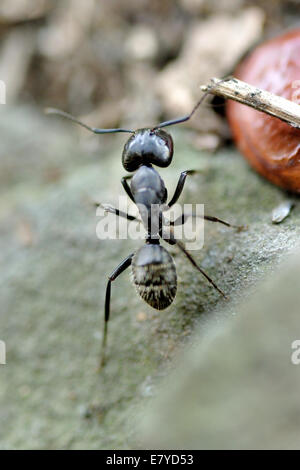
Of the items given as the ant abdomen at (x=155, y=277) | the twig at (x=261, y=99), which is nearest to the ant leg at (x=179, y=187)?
the ant abdomen at (x=155, y=277)

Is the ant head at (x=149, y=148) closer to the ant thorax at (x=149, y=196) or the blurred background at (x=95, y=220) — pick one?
the ant thorax at (x=149, y=196)

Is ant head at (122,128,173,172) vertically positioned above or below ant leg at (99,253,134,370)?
above

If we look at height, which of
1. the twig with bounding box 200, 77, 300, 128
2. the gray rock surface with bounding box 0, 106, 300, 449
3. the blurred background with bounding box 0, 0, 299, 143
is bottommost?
the gray rock surface with bounding box 0, 106, 300, 449

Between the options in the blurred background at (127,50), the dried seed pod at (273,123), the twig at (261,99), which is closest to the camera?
the twig at (261,99)

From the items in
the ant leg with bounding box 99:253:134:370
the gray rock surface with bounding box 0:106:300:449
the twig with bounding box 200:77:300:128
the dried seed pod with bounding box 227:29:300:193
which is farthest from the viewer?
the ant leg with bounding box 99:253:134:370

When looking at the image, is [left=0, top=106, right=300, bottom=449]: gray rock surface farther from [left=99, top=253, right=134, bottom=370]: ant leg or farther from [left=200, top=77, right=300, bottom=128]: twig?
[left=200, top=77, right=300, bottom=128]: twig

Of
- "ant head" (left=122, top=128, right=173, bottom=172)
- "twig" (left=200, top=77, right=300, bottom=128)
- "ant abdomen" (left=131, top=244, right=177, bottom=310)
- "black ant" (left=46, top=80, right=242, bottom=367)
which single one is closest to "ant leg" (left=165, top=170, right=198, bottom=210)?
"black ant" (left=46, top=80, right=242, bottom=367)

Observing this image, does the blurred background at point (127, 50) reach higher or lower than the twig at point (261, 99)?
higher
